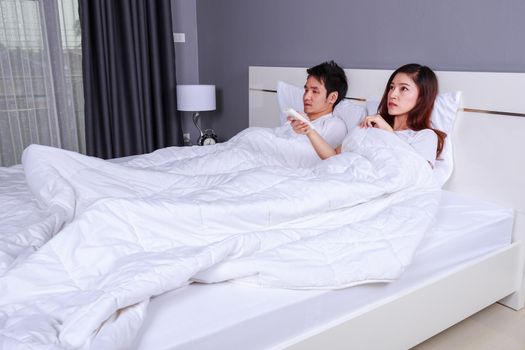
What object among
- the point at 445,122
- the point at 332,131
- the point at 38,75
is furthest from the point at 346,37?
the point at 38,75

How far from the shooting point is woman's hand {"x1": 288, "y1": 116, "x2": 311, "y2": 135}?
2.30 m

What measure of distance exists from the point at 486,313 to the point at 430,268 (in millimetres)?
620

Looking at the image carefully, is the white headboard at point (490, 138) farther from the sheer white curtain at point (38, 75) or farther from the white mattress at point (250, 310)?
the sheer white curtain at point (38, 75)

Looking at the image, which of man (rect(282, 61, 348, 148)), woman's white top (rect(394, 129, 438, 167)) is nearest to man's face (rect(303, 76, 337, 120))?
man (rect(282, 61, 348, 148))

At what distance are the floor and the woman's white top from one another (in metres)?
0.69

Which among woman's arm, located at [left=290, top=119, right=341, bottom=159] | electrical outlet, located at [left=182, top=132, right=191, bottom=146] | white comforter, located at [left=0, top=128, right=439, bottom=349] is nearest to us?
white comforter, located at [left=0, top=128, right=439, bottom=349]

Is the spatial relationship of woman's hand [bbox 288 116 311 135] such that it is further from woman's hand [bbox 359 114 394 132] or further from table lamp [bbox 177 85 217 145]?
table lamp [bbox 177 85 217 145]

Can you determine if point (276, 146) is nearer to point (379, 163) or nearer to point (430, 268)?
point (379, 163)

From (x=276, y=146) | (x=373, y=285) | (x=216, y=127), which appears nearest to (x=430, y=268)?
(x=373, y=285)

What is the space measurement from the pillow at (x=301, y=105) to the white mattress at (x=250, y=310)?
1.03m

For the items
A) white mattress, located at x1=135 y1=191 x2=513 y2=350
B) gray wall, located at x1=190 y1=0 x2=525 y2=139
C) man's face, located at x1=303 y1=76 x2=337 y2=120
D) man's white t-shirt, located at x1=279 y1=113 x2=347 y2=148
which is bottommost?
white mattress, located at x1=135 y1=191 x2=513 y2=350

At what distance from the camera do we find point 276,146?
96.2 inches

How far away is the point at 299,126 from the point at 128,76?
1.88 m

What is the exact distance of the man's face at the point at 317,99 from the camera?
8.36 ft
